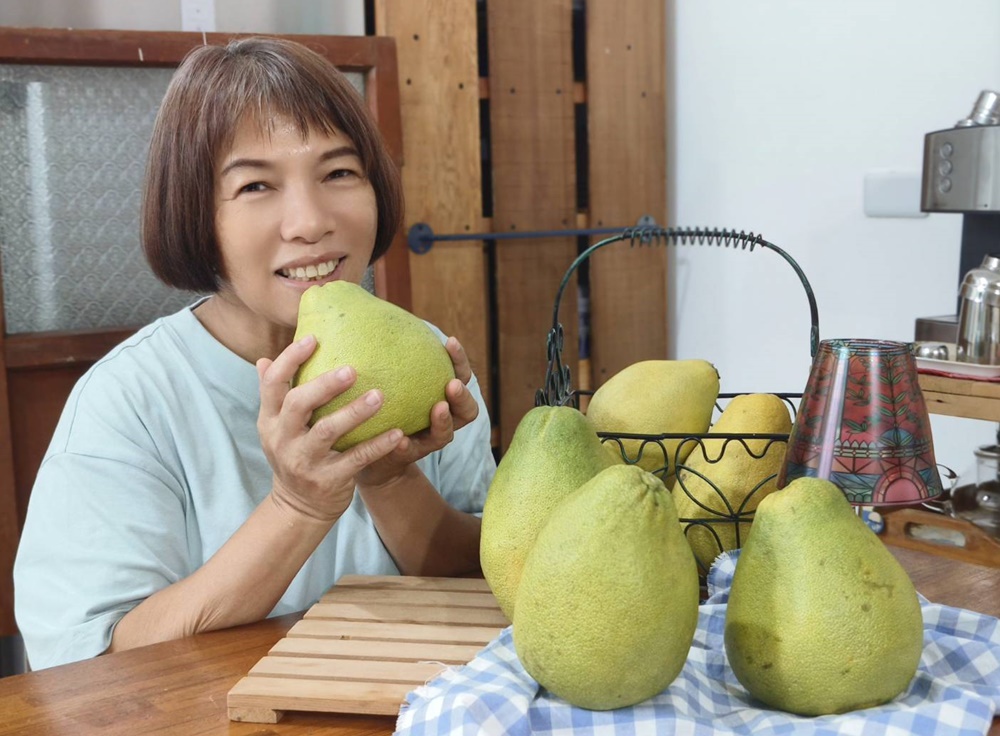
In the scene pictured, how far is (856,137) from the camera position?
2.26 meters

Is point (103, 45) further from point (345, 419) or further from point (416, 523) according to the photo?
point (345, 419)

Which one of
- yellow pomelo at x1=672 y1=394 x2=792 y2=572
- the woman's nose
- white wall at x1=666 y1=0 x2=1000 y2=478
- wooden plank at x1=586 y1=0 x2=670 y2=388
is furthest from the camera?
wooden plank at x1=586 y1=0 x2=670 y2=388

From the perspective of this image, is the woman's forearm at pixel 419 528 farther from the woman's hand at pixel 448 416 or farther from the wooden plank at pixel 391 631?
the wooden plank at pixel 391 631

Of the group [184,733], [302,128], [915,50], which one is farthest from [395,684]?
[915,50]

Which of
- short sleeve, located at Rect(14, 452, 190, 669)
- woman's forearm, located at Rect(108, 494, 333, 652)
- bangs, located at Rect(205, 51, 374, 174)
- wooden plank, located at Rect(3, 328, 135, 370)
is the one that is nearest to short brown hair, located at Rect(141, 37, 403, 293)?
bangs, located at Rect(205, 51, 374, 174)

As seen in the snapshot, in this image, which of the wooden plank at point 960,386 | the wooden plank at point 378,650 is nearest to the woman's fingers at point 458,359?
the wooden plank at point 378,650

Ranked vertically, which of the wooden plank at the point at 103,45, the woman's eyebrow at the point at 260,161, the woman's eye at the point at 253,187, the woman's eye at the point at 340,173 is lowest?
the woman's eye at the point at 253,187

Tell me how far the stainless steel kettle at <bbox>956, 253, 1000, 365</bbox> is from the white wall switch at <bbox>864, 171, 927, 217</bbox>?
1.51 feet

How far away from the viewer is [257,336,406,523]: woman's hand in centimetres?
79

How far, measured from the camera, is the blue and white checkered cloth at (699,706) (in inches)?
24.0

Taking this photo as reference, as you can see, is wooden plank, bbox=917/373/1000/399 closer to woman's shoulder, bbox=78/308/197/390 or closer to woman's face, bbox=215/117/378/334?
woman's face, bbox=215/117/378/334

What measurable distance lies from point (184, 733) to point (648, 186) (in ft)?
7.19

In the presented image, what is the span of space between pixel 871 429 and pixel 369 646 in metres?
0.40

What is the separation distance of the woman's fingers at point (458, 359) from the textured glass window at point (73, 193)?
1229mm
